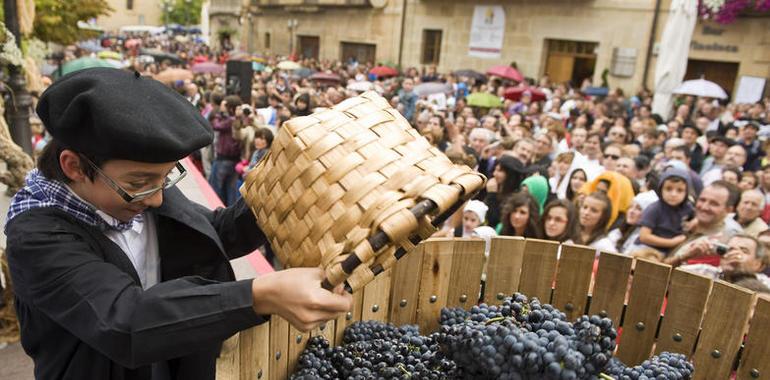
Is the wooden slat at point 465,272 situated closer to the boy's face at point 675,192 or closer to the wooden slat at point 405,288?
the wooden slat at point 405,288

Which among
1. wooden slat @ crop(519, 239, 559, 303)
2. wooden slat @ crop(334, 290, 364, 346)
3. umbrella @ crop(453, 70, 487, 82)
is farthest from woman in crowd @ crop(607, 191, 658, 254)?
umbrella @ crop(453, 70, 487, 82)

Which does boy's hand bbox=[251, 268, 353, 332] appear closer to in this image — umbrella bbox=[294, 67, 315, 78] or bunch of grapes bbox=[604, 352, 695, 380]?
bunch of grapes bbox=[604, 352, 695, 380]

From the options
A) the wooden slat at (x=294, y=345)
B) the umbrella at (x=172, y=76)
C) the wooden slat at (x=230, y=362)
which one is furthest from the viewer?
the umbrella at (x=172, y=76)

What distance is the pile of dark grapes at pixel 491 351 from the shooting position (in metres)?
1.33

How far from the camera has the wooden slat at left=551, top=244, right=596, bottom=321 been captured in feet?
7.27

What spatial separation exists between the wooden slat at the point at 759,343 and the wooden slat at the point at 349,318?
1.39 m

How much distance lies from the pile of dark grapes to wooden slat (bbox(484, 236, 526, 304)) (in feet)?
1.34

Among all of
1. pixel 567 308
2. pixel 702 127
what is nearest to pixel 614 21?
pixel 702 127

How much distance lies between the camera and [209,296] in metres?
1.13

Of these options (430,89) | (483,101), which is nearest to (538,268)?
(483,101)

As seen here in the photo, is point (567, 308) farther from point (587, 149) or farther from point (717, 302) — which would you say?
point (587, 149)

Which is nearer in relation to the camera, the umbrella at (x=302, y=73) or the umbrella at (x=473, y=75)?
the umbrella at (x=473, y=75)

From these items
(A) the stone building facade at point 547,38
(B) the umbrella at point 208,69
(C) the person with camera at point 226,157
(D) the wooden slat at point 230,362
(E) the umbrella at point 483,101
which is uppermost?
(A) the stone building facade at point 547,38

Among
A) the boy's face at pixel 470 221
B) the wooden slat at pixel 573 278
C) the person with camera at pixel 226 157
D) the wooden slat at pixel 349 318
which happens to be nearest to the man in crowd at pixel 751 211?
the boy's face at pixel 470 221
